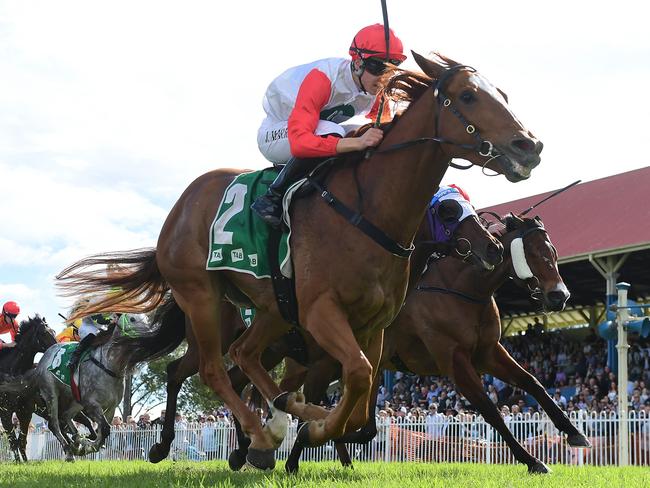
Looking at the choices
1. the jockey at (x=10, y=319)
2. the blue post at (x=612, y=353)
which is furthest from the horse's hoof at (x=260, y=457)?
the blue post at (x=612, y=353)

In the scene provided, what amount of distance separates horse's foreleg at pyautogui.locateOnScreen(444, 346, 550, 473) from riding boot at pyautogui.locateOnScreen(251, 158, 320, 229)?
9.74 feet

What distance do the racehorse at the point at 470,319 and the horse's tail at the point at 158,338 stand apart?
1.87 meters

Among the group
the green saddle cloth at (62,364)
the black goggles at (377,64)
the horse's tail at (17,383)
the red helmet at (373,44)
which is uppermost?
the red helmet at (373,44)

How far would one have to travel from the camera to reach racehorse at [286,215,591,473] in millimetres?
7918

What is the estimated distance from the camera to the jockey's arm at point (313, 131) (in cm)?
548

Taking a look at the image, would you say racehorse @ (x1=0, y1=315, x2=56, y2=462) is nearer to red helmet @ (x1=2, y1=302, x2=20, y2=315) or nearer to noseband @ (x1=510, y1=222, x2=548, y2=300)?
red helmet @ (x1=2, y1=302, x2=20, y2=315)

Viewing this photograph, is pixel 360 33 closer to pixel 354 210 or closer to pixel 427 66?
pixel 427 66

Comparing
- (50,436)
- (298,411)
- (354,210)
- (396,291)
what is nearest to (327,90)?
(354,210)

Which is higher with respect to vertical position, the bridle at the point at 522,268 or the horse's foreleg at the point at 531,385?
the bridle at the point at 522,268

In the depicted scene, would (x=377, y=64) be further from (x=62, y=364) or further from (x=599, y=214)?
(x=599, y=214)

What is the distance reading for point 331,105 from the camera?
→ 5906 mm

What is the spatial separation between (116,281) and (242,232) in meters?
2.19

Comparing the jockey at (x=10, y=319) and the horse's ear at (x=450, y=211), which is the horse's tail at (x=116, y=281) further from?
the jockey at (x=10, y=319)

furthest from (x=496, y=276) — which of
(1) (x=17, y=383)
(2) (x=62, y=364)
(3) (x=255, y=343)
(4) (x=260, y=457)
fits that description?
(1) (x=17, y=383)
